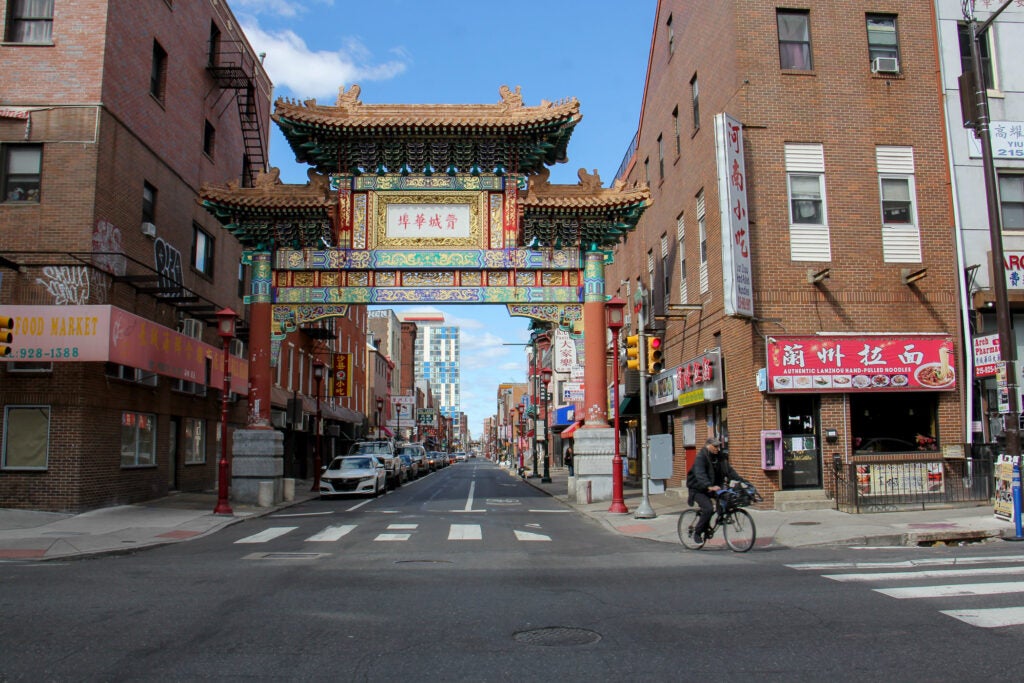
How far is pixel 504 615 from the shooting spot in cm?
751

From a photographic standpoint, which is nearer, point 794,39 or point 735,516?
point 735,516

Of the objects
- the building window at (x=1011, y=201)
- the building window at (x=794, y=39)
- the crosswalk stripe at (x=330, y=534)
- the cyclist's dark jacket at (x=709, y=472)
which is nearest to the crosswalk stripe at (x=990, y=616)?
the cyclist's dark jacket at (x=709, y=472)

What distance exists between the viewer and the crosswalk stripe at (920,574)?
927 centimetres

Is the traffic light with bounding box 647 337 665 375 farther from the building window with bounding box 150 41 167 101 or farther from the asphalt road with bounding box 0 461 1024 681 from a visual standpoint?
the building window with bounding box 150 41 167 101

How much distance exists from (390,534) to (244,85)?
2127cm

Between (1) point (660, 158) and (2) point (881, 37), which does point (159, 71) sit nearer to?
(1) point (660, 158)

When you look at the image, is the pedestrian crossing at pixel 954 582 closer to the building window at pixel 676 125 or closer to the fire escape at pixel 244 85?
the building window at pixel 676 125

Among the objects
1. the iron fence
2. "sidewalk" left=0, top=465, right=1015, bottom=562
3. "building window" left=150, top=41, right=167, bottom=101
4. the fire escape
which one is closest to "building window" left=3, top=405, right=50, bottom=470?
"sidewalk" left=0, top=465, right=1015, bottom=562

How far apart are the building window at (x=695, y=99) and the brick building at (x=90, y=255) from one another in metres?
15.1

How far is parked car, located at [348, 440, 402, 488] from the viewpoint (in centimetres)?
3247

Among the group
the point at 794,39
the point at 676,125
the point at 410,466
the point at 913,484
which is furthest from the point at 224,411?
the point at 410,466

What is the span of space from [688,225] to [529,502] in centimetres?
961

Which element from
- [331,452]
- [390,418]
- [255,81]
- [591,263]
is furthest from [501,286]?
[390,418]

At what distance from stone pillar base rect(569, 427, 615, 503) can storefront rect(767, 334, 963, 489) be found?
→ 5193mm
